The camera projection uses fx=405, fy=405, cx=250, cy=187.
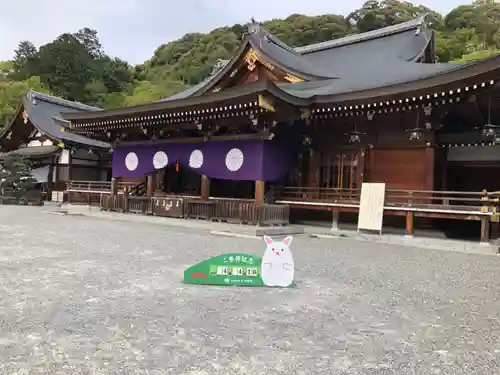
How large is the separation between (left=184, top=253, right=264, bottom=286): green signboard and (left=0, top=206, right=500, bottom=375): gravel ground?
20 centimetres

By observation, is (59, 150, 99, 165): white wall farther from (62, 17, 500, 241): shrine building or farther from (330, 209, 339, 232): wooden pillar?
(330, 209, 339, 232): wooden pillar

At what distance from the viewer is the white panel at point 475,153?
33.8 ft

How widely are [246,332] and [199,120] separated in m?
9.57

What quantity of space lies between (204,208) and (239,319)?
8.94 meters

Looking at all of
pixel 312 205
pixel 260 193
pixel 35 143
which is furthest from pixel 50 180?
pixel 312 205

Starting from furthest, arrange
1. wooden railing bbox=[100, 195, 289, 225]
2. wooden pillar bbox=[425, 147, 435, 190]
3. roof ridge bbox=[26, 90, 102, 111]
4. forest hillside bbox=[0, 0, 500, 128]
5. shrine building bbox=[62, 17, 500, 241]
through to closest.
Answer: forest hillside bbox=[0, 0, 500, 128], roof ridge bbox=[26, 90, 102, 111], wooden railing bbox=[100, 195, 289, 225], wooden pillar bbox=[425, 147, 435, 190], shrine building bbox=[62, 17, 500, 241]

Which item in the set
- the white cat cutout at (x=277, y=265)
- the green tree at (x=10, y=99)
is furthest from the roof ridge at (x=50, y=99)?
the white cat cutout at (x=277, y=265)

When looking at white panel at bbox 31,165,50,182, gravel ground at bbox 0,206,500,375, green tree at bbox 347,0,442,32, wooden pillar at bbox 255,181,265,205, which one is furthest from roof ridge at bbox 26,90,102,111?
green tree at bbox 347,0,442,32

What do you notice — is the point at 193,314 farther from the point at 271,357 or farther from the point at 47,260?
the point at 47,260

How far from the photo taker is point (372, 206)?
10133mm

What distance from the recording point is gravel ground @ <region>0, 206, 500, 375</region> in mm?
2576

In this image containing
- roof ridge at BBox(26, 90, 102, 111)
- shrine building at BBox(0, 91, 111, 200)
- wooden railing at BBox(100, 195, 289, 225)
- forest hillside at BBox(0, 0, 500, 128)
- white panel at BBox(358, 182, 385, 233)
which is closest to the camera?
white panel at BBox(358, 182, 385, 233)

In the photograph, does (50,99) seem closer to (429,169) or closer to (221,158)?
(221,158)

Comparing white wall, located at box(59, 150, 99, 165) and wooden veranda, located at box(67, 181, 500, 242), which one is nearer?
wooden veranda, located at box(67, 181, 500, 242)
